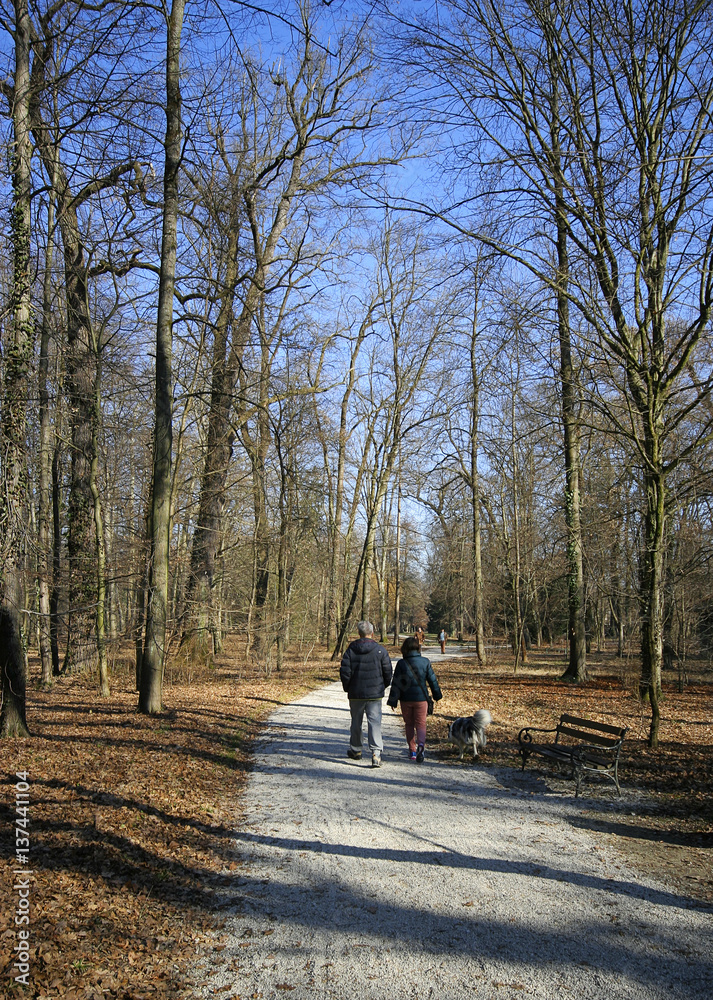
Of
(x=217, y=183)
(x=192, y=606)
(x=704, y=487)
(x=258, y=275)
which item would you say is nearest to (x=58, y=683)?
(x=192, y=606)

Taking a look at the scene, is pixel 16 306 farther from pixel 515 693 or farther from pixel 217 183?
pixel 515 693

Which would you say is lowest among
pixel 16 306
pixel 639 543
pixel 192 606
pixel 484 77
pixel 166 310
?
pixel 192 606

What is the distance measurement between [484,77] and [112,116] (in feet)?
16.9

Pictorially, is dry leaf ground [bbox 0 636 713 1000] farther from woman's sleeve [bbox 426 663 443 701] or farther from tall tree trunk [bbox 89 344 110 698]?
woman's sleeve [bbox 426 663 443 701]

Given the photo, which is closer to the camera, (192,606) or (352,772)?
(352,772)

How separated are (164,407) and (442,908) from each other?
8.23 m

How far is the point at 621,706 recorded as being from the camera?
14711 millimetres

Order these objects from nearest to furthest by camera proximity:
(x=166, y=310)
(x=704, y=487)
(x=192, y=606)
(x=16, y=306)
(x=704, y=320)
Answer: (x=16, y=306), (x=704, y=320), (x=166, y=310), (x=704, y=487), (x=192, y=606)

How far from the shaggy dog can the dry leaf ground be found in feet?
0.87

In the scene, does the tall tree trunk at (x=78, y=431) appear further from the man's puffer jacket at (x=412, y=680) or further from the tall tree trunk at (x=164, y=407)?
the man's puffer jacket at (x=412, y=680)

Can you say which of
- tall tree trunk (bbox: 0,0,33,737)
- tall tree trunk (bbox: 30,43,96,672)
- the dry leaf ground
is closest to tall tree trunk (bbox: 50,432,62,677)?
tall tree trunk (bbox: 30,43,96,672)

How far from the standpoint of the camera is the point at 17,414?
7.64 metres

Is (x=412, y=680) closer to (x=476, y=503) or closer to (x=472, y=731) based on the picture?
(x=472, y=731)

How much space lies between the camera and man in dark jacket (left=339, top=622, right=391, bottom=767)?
356 inches
